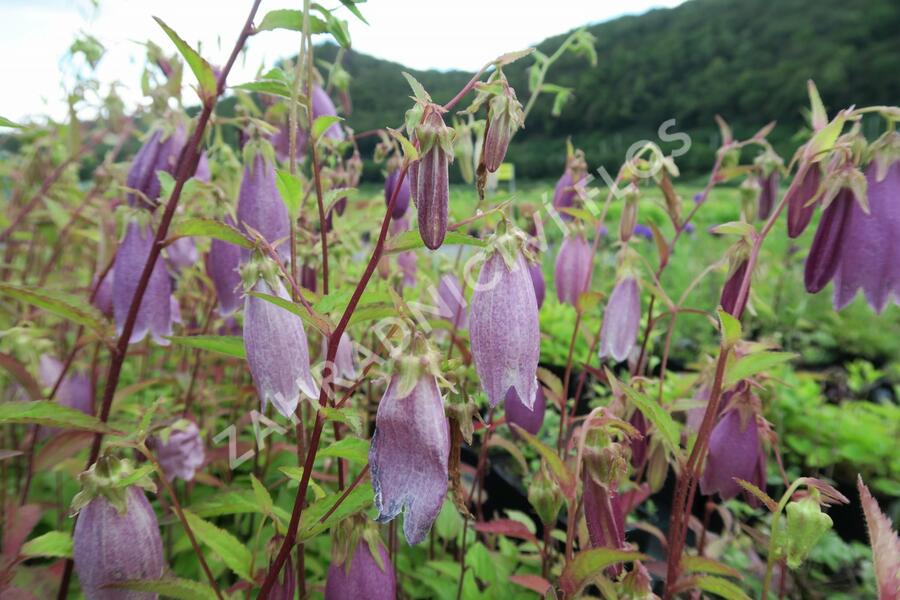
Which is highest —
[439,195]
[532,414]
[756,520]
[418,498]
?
[439,195]

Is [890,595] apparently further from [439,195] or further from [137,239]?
[137,239]

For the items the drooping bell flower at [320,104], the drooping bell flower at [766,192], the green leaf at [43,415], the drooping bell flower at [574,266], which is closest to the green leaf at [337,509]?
the green leaf at [43,415]

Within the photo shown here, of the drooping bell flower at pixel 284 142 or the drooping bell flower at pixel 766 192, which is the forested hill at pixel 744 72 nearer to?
the drooping bell flower at pixel 766 192

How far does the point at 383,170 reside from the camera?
4.81 feet

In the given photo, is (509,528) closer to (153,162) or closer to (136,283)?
(136,283)

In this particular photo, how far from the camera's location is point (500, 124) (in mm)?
603

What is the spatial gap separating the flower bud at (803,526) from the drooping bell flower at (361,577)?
47 cm

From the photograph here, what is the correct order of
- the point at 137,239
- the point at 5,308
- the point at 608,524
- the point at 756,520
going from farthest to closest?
1. the point at 756,520
2. the point at 5,308
3. the point at 137,239
4. the point at 608,524

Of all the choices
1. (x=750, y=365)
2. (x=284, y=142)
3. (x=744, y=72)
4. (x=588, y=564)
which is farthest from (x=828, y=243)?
(x=744, y=72)

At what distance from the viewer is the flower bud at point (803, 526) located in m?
0.64

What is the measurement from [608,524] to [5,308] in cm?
151

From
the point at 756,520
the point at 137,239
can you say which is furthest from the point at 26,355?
the point at 756,520

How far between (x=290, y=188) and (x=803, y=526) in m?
0.71

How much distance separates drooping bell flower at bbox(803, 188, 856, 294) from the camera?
0.83m
